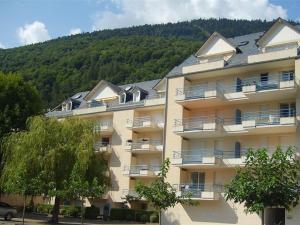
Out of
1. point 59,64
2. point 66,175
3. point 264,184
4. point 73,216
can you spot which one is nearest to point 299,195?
point 264,184

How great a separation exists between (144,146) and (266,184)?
27507 millimetres

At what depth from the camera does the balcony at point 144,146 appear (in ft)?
178

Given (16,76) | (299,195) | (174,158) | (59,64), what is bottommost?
(299,195)

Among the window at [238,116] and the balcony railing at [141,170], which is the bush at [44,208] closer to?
the balcony railing at [141,170]

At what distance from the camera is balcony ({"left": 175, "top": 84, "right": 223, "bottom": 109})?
143 feet

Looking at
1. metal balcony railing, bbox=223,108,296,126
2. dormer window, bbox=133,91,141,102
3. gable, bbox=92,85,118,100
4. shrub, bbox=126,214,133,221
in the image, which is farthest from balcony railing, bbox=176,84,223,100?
gable, bbox=92,85,118,100

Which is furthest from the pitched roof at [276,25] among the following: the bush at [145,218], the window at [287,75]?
the bush at [145,218]

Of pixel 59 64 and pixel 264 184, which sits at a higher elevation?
pixel 59 64

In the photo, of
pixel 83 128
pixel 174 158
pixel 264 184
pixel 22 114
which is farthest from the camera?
pixel 22 114

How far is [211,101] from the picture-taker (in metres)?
44.3

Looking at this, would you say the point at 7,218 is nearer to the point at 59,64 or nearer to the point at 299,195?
the point at 299,195

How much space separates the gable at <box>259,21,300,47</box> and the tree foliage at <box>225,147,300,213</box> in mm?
15831

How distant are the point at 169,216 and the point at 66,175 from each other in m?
10.4

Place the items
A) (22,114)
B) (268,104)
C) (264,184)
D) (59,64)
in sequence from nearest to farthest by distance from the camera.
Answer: (264,184), (268,104), (22,114), (59,64)
